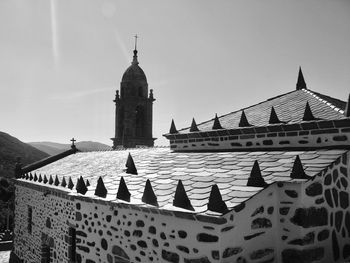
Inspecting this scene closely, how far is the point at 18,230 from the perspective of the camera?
15477mm

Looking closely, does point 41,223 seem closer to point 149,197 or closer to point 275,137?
point 149,197

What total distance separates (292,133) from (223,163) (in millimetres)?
1626

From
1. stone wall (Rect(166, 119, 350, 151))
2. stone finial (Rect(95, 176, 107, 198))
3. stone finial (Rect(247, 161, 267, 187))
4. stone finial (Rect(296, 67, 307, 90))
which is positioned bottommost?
stone finial (Rect(95, 176, 107, 198))

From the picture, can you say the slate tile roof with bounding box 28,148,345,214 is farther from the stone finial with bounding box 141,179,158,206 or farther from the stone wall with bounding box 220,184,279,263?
the stone wall with bounding box 220,184,279,263

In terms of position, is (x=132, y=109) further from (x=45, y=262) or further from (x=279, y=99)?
(x=279, y=99)

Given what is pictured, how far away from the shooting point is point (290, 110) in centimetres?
746

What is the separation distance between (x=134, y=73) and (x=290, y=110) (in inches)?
703

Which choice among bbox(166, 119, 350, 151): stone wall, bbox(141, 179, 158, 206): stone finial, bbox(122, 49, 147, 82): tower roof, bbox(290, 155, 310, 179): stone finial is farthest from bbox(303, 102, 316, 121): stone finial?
bbox(122, 49, 147, 82): tower roof

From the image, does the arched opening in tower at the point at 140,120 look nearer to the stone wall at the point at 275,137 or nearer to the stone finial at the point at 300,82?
the stone wall at the point at 275,137

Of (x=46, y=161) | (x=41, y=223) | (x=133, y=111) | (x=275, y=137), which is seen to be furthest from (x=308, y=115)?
(x=133, y=111)

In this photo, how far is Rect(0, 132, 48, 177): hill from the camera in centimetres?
3941

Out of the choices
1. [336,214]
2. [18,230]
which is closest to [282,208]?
[336,214]

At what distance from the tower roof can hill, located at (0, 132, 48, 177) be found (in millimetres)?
22996

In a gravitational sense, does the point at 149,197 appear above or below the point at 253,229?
above
